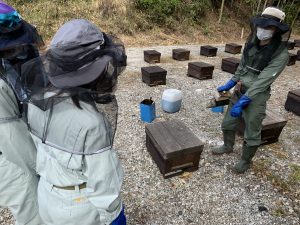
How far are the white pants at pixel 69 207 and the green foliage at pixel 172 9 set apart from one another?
12.5 metres

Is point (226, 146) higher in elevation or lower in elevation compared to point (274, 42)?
lower

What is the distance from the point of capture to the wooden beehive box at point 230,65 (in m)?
7.27

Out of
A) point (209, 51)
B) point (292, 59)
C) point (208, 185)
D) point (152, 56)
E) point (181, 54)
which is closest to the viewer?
point (208, 185)

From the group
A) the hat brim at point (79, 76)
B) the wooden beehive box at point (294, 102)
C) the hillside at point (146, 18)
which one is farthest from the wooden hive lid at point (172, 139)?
the hillside at point (146, 18)

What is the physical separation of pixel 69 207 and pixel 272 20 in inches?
108

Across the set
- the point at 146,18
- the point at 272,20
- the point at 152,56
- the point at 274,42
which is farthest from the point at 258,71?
the point at 146,18

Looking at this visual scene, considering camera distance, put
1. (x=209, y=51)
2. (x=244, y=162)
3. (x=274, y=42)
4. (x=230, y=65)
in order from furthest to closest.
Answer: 1. (x=209, y=51)
2. (x=230, y=65)
3. (x=244, y=162)
4. (x=274, y=42)

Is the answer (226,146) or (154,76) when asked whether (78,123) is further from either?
(154,76)

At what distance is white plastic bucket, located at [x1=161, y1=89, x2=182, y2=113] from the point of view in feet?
15.8

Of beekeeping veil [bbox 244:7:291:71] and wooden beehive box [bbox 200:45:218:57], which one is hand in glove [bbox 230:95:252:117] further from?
wooden beehive box [bbox 200:45:218:57]

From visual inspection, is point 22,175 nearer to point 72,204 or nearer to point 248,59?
point 72,204

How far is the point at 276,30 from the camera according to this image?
2686mm

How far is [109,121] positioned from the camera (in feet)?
4.48

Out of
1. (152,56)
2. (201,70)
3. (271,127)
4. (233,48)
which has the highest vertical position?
(271,127)
